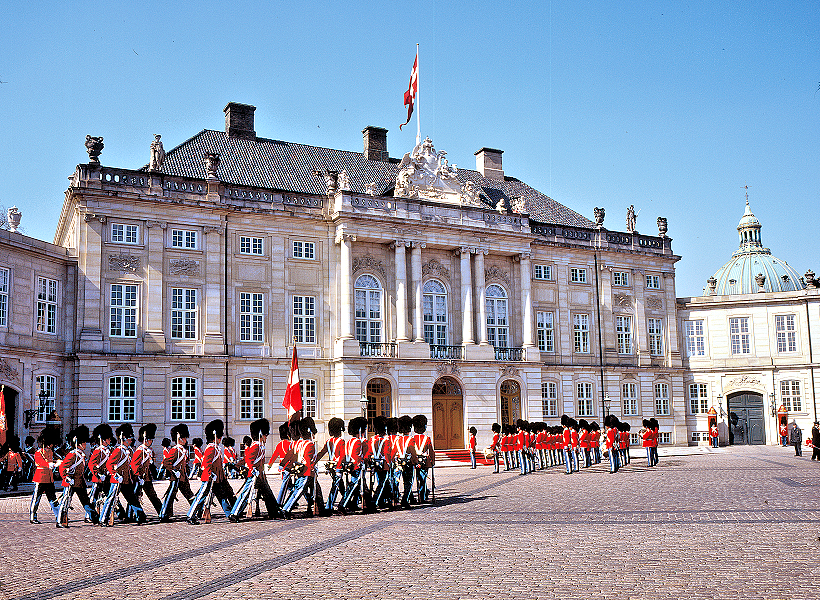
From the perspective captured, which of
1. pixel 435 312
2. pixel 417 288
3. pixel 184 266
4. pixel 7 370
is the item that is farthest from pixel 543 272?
pixel 7 370

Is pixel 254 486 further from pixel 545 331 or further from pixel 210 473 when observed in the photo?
pixel 545 331

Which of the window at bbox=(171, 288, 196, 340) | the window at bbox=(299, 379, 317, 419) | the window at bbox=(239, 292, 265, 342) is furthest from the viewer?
the window at bbox=(299, 379, 317, 419)

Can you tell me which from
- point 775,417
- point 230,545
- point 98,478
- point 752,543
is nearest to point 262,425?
point 98,478

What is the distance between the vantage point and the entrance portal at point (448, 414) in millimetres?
40469

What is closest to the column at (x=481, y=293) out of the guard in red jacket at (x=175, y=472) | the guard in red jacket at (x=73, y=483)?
the guard in red jacket at (x=175, y=472)

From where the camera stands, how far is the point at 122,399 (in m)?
34.3

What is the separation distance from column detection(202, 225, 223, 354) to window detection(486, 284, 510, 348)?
46.3 feet

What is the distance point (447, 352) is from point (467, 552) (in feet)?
94.6

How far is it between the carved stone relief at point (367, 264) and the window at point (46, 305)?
44.6 feet

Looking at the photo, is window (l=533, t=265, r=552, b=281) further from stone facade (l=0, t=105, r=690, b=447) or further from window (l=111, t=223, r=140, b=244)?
window (l=111, t=223, r=140, b=244)

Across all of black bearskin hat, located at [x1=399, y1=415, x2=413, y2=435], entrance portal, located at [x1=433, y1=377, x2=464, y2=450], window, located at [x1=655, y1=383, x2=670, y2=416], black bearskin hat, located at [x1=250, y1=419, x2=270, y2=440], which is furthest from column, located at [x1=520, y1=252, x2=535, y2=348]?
black bearskin hat, located at [x1=250, y1=419, x2=270, y2=440]

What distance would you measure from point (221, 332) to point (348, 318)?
19.4ft

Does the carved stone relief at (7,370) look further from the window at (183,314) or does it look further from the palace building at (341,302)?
the window at (183,314)

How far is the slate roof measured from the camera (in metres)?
39.9
